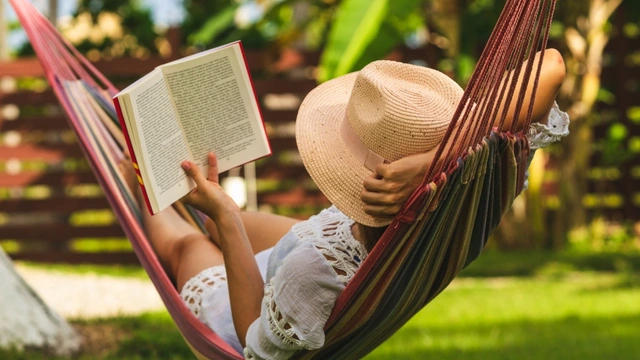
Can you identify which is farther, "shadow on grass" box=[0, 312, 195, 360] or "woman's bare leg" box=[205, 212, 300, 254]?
"shadow on grass" box=[0, 312, 195, 360]

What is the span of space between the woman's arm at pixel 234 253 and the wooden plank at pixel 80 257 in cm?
529

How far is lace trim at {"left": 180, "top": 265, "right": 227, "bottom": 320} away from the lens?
2189 millimetres

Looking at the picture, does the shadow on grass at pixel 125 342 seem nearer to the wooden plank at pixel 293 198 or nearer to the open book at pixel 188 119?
the open book at pixel 188 119

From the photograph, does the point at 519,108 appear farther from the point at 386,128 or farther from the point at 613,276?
the point at 613,276

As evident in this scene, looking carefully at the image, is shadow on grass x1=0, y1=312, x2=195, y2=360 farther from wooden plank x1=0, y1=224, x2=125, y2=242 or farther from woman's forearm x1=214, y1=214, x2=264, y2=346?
wooden plank x1=0, y1=224, x2=125, y2=242

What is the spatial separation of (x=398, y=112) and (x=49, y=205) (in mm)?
5899

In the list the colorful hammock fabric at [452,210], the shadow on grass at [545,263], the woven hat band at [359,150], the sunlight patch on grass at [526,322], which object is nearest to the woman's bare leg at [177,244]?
the colorful hammock fabric at [452,210]

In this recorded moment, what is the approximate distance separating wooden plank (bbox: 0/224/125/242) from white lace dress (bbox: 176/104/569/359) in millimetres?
5401

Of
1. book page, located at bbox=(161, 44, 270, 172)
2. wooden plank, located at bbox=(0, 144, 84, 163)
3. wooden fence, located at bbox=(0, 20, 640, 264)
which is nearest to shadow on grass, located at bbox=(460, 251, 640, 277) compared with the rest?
wooden fence, located at bbox=(0, 20, 640, 264)

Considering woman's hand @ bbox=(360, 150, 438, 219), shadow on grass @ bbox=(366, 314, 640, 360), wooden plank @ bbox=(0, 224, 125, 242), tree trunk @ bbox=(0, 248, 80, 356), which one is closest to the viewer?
woman's hand @ bbox=(360, 150, 438, 219)

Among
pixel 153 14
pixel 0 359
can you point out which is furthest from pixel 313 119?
pixel 153 14

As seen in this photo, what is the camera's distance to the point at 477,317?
410 centimetres

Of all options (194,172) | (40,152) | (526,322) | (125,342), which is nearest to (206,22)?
(40,152)

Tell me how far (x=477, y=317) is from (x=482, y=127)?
99.4 inches
